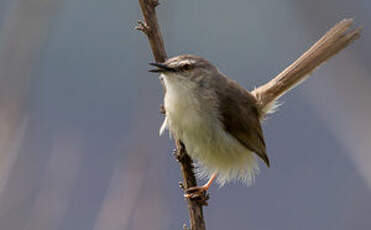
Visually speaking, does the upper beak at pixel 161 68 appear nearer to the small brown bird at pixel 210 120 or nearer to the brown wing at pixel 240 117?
the small brown bird at pixel 210 120

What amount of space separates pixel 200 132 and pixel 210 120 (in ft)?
0.45

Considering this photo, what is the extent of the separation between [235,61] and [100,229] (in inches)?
392

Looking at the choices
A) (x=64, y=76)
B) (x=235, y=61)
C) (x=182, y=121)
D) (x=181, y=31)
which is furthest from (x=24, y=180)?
(x=235, y=61)

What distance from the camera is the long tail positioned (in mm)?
5156

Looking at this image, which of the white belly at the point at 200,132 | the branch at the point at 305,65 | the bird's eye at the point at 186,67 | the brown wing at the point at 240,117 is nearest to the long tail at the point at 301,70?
the branch at the point at 305,65

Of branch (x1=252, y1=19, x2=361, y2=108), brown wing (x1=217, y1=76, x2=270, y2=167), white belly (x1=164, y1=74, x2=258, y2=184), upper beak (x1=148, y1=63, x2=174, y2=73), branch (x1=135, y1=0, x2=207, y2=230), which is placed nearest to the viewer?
branch (x1=135, y1=0, x2=207, y2=230)

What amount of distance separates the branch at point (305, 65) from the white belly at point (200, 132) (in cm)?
77

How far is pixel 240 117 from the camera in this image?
4914 mm

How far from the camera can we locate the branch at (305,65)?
512cm

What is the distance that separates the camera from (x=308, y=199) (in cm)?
A: 1141

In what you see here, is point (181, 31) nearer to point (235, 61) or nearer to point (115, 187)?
point (235, 61)

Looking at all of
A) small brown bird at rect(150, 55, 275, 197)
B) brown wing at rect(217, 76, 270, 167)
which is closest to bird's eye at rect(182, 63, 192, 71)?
small brown bird at rect(150, 55, 275, 197)

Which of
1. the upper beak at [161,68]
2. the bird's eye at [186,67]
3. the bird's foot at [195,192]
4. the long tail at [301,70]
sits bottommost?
the bird's foot at [195,192]

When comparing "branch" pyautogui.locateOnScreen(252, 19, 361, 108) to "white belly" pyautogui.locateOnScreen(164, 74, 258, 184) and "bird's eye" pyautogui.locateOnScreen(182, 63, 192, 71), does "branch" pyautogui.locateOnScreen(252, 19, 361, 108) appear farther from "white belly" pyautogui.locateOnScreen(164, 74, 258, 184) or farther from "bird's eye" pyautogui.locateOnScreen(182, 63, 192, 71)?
"bird's eye" pyautogui.locateOnScreen(182, 63, 192, 71)
